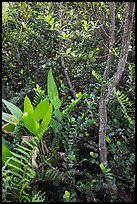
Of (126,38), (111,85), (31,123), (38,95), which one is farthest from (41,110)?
(126,38)

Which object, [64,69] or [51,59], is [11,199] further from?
[51,59]

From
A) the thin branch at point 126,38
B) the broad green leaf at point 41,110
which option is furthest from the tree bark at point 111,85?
the broad green leaf at point 41,110

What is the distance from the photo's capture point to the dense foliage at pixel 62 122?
1.15m

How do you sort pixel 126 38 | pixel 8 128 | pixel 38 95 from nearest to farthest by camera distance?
pixel 126 38 < pixel 8 128 < pixel 38 95

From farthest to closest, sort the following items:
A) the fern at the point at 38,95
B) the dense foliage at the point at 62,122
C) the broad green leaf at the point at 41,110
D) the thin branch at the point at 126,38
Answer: the fern at the point at 38,95, the broad green leaf at the point at 41,110, the dense foliage at the point at 62,122, the thin branch at the point at 126,38

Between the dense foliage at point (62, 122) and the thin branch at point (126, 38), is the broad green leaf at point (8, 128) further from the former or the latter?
the thin branch at point (126, 38)

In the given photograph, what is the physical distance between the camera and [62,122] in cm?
136

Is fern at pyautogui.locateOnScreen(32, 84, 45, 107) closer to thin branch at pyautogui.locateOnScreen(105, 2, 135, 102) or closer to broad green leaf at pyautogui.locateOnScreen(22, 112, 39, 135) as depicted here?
broad green leaf at pyautogui.locateOnScreen(22, 112, 39, 135)

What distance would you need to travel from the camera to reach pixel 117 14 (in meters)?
1.82

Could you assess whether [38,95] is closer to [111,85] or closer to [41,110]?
[41,110]

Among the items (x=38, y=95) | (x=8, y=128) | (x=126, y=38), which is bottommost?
(x=8, y=128)


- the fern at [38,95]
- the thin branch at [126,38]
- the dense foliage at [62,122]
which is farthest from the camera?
the fern at [38,95]

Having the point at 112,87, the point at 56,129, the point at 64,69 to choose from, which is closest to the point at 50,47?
the point at 64,69

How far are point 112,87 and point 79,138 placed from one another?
319 mm
